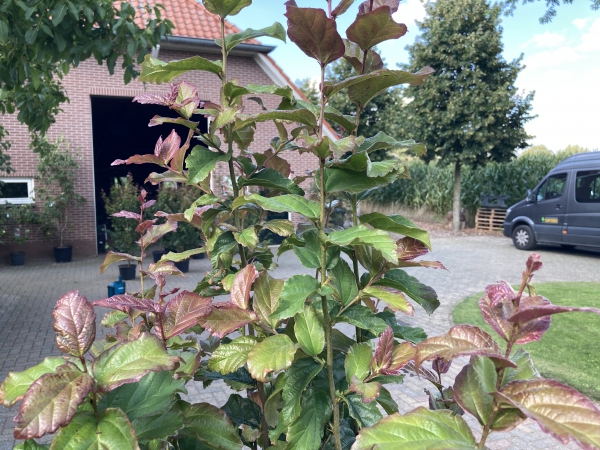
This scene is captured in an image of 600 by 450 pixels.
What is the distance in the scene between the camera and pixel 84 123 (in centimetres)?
1203

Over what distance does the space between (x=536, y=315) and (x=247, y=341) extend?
2.12ft

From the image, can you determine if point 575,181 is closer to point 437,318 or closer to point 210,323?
point 437,318

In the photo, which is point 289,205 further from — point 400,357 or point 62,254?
point 62,254

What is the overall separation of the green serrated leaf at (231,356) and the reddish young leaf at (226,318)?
0.22 feet

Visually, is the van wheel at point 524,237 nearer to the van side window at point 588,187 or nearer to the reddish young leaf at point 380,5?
the van side window at point 588,187

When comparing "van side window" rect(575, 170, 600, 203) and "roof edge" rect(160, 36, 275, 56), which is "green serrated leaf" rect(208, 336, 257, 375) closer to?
"roof edge" rect(160, 36, 275, 56)

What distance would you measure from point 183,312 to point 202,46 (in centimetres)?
1147

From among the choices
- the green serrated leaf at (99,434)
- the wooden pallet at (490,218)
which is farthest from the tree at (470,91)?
the green serrated leaf at (99,434)

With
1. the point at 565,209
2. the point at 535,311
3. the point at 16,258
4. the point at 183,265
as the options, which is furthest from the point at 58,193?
the point at 565,209

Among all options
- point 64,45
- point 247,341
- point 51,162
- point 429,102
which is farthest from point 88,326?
point 429,102

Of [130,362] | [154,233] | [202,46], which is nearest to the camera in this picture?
[130,362]

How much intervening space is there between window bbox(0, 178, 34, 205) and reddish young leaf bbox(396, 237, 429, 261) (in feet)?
42.5

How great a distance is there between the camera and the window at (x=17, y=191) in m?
11.7

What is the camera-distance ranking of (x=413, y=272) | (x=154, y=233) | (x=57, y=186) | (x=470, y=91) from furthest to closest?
(x=470, y=91)
(x=57, y=186)
(x=413, y=272)
(x=154, y=233)
